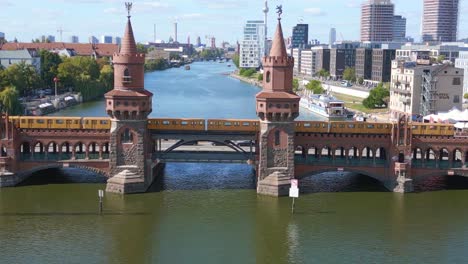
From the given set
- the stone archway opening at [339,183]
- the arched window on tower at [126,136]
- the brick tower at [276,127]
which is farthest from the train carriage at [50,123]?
the stone archway opening at [339,183]

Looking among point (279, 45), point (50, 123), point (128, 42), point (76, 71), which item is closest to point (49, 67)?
point (76, 71)

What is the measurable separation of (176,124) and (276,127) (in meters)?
10.7

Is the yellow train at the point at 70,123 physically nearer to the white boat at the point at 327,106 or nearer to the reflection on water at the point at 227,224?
the reflection on water at the point at 227,224

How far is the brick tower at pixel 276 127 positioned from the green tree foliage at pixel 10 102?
62.2m

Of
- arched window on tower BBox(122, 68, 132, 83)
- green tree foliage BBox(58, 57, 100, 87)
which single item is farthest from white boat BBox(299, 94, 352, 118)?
arched window on tower BBox(122, 68, 132, 83)

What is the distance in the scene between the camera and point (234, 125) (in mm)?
64250

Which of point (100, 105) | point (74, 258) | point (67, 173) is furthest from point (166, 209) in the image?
point (100, 105)

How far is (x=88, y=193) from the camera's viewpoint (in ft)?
204

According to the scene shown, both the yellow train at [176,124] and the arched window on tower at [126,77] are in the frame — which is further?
the yellow train at [176,124]

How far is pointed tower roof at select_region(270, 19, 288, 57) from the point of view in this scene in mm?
63116

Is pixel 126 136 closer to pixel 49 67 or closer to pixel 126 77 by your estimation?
pixel 126 77

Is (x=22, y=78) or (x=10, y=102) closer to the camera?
(x=10, y=102)

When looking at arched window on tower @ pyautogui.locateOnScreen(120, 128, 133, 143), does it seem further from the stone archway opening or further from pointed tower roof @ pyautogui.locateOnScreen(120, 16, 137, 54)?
the stone archway opening

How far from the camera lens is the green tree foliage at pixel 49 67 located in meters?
152
